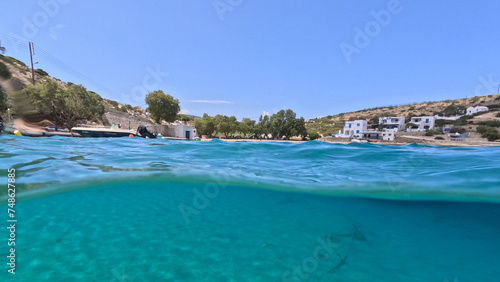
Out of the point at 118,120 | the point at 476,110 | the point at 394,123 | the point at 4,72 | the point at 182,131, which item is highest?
the point at 476,110

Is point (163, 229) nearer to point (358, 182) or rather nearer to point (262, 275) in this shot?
point (262, 275)

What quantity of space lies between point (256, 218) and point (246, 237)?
1.21 metres

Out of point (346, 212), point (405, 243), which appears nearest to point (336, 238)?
point (405, 243)

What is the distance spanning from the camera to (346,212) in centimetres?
678

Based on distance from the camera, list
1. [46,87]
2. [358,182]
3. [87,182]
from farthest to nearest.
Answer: [46,87], [87,182], [358,182]

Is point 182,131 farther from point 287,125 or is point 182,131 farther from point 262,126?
point 287,125

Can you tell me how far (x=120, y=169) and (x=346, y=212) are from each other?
25.1 feet

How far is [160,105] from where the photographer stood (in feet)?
166

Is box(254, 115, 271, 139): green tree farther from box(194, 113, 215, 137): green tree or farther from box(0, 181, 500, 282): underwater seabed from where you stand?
box(0, 181, 500, 282): underwater seabed

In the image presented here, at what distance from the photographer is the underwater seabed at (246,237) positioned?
3.36 metres

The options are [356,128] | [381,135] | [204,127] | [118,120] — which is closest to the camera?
[118,120]

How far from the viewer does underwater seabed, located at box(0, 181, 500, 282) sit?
3.36 meters

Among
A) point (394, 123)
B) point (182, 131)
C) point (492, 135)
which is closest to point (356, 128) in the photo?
point (394, 123)

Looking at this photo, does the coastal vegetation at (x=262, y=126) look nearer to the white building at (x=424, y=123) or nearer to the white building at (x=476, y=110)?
the white building at (x=424, y=123)
